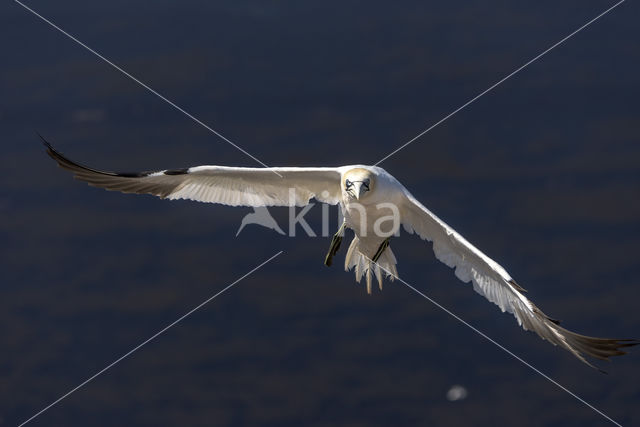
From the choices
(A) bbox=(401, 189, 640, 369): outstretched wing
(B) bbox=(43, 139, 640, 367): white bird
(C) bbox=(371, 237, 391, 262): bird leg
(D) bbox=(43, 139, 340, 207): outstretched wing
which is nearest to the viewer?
(A) bbox=(401, 189, 640, 369): outstretched wing

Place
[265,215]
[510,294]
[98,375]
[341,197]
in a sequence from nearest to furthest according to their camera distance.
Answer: [510,294], [341,197], [265,215], [98,375]

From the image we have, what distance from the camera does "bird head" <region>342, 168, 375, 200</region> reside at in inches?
734

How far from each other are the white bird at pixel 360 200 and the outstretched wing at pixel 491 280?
1 cm


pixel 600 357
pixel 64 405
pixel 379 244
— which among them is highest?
pixel 379 244

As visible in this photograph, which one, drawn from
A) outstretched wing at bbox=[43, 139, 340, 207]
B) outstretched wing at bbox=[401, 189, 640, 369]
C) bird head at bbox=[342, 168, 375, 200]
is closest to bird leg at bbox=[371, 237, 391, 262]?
outstretched wing at bbox=[401, 189, 640, 369]

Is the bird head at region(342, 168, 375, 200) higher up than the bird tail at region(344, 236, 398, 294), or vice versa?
the bird head at region(342, 168, 375, 200)

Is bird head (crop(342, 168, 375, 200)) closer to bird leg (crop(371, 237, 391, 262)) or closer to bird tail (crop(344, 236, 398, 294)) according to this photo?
bird leg (crop(371, 237, 391, 262))

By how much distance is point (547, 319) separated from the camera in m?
17.5

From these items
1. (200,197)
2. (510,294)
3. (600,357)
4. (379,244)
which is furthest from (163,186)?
(600,357)

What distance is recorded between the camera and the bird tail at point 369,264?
20.4m

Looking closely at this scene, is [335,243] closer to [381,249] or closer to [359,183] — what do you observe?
[381,249]

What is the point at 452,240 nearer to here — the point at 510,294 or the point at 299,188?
the point at 510,294

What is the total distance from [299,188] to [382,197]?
5.47 feet

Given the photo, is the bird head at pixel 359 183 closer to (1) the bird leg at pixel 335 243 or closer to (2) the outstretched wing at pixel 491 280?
(2) the outstretched wing at pixel 491 280
